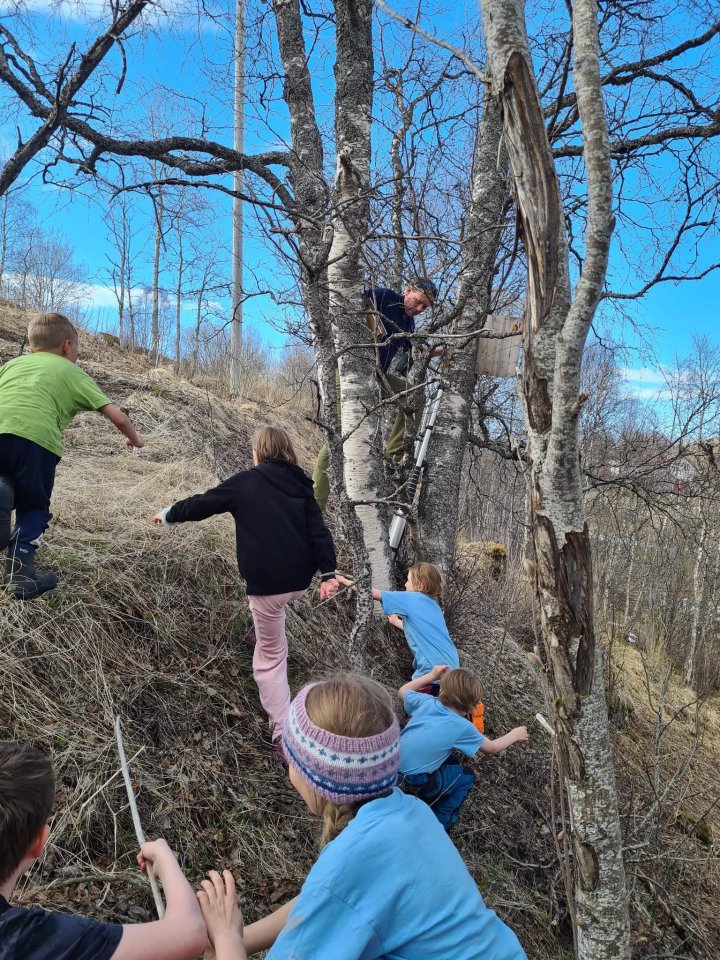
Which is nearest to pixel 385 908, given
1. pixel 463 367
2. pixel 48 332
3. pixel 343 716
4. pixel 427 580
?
pixel 343 716

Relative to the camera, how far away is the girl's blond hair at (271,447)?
322cm

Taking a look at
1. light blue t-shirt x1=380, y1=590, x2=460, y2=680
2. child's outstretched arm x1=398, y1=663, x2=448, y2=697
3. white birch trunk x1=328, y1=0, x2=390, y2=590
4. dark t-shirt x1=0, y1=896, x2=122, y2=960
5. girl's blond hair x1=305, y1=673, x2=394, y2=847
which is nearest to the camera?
dark t-shirt x1=0, y1=896, x2=122, y2=960

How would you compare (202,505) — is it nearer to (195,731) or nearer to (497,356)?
(195,731)

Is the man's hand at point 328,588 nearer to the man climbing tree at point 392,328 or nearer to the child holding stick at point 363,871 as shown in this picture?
the man climbing tree at point 392,328

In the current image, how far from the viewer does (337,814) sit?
1.47 meters

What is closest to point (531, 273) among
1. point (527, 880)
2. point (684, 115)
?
point (527, 880)

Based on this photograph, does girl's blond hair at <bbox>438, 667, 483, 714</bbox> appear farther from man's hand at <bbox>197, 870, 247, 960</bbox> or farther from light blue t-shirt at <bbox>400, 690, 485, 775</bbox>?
man's hand at <bbox>197, 870, 247, 960</bbox>

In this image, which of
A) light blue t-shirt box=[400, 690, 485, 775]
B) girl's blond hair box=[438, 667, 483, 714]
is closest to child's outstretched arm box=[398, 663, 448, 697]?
girl's blond hair box=[438, 667, 483, 714]

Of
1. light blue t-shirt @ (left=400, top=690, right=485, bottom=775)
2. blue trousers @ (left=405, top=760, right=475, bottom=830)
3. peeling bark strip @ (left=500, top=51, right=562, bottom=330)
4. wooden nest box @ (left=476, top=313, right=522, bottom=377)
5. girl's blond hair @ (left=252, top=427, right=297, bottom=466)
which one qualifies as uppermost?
peeling bark strip @ (left=500, top=51, right=562, bottom=330)

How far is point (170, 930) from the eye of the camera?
135cm

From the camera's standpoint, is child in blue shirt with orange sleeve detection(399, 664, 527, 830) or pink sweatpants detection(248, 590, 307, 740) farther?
pink sweatpants detection(248, 590, 307, 740)

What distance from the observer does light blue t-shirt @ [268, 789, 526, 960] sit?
1241mm

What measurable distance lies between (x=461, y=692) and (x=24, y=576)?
7.32 ft

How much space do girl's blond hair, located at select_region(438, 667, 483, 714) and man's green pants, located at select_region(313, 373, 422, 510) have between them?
1436 millimetres
